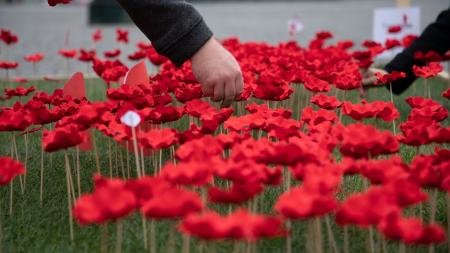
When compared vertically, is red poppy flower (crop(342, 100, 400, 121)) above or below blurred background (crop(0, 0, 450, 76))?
above

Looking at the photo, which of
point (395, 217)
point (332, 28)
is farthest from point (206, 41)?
point (332, 28)

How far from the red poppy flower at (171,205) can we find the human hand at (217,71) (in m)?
0.64

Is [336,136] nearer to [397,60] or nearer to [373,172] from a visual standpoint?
[373,172]

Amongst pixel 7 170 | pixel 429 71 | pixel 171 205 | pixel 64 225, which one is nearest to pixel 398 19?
pixel 429 71

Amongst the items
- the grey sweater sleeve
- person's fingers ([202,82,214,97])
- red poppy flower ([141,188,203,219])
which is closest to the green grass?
red poppy flower ([141,188,203,219])

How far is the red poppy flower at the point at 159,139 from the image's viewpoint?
1.15 meters

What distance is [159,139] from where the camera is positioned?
1.16 m

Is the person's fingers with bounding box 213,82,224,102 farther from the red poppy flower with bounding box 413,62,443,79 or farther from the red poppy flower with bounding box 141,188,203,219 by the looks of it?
the red poppy flower with bounding box 413,62,443,79

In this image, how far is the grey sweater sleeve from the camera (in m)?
1.44

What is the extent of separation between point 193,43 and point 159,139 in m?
0.35

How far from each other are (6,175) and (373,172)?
1.91ft

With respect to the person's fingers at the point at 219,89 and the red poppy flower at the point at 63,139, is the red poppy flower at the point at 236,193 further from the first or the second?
the person's fingers at the point at 219,89

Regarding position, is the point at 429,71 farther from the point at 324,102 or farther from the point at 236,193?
the point at 236,193

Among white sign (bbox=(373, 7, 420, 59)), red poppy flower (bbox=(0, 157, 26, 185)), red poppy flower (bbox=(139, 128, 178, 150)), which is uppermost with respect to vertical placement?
red poppy flower (bbox=(139, 128, 178, 150))
